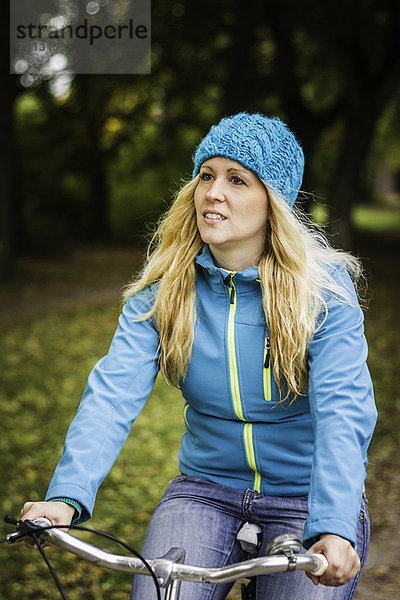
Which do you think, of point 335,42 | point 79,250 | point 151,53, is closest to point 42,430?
point 335,42

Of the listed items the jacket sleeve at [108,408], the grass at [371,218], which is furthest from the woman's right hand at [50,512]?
the grass at [371,218]

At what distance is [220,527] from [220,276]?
810 millimetres

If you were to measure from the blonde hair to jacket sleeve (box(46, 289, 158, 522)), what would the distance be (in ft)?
0.19

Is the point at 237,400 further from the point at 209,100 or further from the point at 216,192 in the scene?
the point at 209,100

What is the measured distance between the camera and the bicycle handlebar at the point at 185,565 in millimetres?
1582

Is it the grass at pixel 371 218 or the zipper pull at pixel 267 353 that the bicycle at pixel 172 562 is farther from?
the grass at pixel 371 218

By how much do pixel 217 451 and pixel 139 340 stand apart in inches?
17.7

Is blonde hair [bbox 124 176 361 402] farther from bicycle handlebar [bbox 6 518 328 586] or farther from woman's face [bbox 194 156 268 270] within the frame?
bicycle handlebar [bbox 6 518 328 586]

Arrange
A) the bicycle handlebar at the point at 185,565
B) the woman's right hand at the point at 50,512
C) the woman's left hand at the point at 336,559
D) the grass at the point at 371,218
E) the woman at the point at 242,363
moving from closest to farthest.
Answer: the bicycle handlebar at the point at 185,565 → the woman's left hand at the point at 336,559 → the woman's right hand at the point at 50,512 → the woman at the point at 242,363 → the grass at the point at 371,218

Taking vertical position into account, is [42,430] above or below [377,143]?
below

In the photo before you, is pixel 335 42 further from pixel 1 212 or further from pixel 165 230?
pixel 165 230

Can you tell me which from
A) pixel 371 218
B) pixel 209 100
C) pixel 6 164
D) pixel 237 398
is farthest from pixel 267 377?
pixel 371 218

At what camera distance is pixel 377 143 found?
2839 cm

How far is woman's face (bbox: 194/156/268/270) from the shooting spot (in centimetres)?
229
